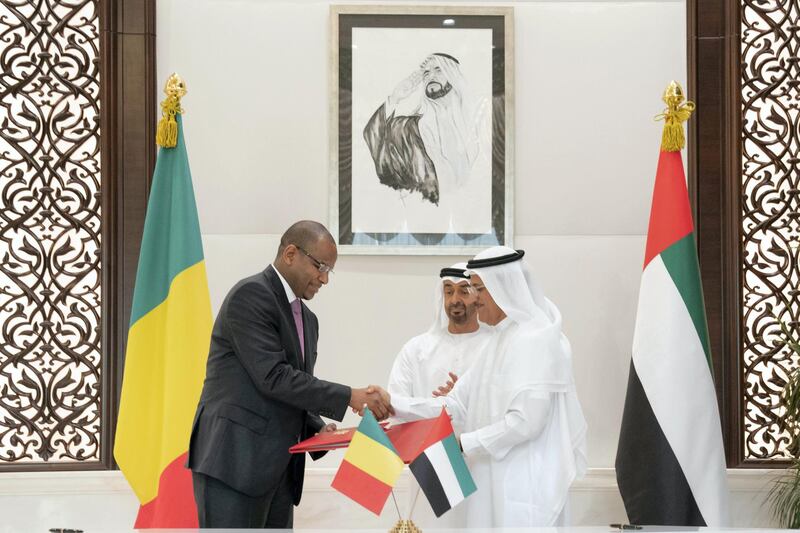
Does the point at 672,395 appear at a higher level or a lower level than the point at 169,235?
lower

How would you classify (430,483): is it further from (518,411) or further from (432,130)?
(432,130)

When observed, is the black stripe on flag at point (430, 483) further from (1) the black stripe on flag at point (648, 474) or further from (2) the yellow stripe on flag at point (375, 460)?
(1) the black stripe on flag at point (648, 474)

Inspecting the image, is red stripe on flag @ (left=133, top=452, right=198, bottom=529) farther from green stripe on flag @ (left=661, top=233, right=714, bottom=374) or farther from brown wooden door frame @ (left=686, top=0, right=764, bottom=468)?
brown wooden door frame @ (left=686, top=0, right=764, bottom=468)

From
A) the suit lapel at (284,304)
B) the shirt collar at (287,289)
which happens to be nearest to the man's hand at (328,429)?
the suit lapel at (284,304)

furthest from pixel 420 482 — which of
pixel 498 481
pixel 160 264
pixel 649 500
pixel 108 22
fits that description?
pixel 108 22

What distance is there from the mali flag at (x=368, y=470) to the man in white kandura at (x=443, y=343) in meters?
1.52

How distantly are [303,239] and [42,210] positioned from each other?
74.0 inches

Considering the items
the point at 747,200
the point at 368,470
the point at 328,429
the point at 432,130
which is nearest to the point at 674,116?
the point at 747,200

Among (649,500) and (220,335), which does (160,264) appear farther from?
(649,500)

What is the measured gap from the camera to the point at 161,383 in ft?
14.1

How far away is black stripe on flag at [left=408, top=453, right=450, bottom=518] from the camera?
271 centimetres

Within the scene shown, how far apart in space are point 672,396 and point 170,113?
2.60 meters

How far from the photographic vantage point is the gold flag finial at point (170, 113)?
14.2 ft

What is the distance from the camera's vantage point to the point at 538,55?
4910 millimetres
